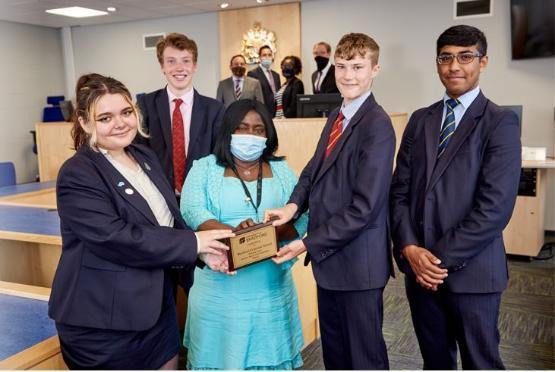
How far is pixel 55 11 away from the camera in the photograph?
7691mm

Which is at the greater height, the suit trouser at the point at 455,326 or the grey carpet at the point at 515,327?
the suit trouser at the point at 455,326

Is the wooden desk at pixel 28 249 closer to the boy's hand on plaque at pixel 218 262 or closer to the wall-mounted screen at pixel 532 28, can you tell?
the boy's hand on plaque at pixel 218 262

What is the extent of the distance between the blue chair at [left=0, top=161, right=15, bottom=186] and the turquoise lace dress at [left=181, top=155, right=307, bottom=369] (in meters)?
3.36

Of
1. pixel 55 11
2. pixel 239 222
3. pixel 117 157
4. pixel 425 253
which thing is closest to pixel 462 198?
pixel 425 253

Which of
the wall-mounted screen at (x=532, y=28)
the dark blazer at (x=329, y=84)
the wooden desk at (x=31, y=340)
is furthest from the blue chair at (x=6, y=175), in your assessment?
the wall-mounted screen at (x=532, y=28)

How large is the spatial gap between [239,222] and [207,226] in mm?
143

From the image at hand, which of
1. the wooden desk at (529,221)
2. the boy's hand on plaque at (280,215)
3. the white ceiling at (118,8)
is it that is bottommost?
the wooden desk at (529,221)

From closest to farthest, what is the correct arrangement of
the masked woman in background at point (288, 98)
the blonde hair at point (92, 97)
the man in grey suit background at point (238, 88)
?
the blonde hair at point (92, 97)
the masked woman in background at point (288, 98)
the man in grey suit background at point (238, 88)

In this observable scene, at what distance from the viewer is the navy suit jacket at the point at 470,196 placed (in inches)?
64.2

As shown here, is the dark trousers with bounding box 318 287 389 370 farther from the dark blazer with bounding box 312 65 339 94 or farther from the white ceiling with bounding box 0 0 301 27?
the white ceiling with bounding box 0 0 301 27

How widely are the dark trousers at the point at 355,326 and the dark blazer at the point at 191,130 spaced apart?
1039 millimetres

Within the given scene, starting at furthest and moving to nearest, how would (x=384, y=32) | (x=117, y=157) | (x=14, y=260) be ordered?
(x=384, y=32)
(x=14, y=260)
(x=117, y=157)

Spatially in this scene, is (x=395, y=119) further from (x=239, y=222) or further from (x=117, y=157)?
(x=117, y=157)

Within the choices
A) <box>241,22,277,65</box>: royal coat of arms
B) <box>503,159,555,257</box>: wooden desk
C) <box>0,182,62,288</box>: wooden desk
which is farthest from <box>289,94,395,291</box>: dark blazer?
<box>241,22,277,65</box>: royal coat of arms
